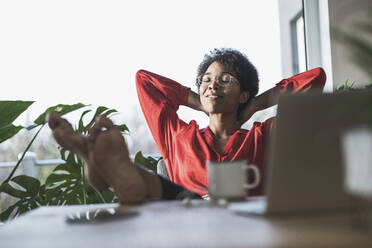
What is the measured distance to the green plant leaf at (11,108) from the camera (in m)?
1.60

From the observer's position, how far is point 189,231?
0.64m

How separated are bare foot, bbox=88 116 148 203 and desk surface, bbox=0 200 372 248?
181mm

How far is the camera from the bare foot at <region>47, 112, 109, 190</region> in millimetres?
1023

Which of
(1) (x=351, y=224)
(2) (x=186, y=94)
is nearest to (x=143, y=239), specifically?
(1) (x=351, y=224)

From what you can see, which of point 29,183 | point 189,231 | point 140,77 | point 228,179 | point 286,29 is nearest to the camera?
point 189,231

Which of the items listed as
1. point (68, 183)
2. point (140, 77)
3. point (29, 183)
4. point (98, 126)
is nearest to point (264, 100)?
point (140, 77)

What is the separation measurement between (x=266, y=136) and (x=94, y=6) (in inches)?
63.1

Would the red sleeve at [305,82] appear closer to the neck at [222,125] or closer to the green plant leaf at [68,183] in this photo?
the neck at [222,125]

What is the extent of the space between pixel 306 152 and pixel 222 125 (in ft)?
4.17

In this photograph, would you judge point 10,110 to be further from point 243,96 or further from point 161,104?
point 243,96

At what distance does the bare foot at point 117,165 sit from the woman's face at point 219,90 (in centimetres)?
92

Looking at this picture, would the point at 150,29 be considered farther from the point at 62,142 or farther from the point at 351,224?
the point at 351,224

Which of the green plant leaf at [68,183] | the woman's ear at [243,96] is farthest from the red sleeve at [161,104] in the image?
the green plant leaf at [68,183]

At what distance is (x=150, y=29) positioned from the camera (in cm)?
292
